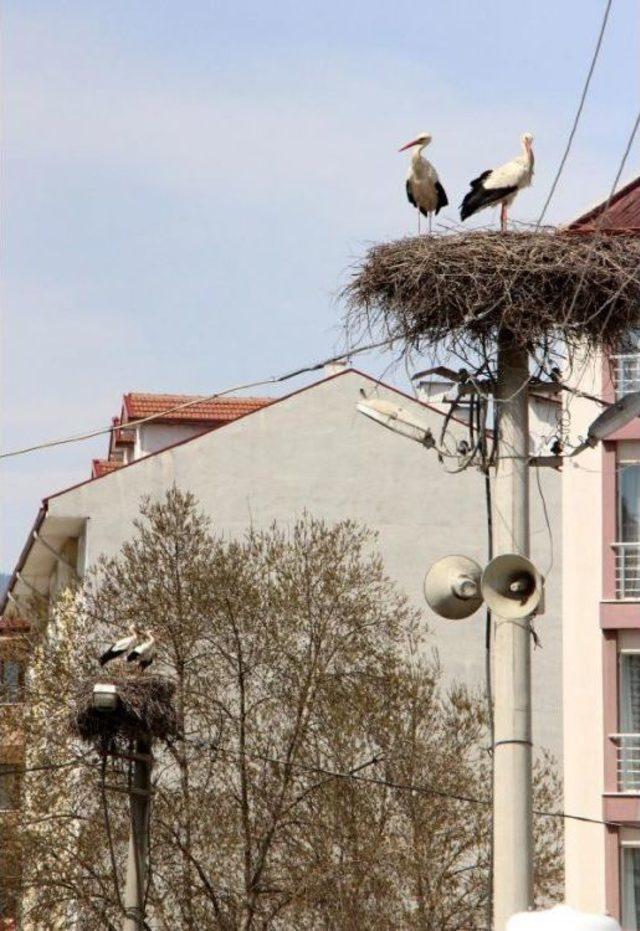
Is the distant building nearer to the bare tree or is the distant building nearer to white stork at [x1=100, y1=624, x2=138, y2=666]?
the bare tree

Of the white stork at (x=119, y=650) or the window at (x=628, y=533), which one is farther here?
the window at (x=628, y=533)

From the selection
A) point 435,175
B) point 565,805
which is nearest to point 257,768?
point 565,805

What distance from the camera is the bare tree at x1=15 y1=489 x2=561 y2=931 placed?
29938 mm

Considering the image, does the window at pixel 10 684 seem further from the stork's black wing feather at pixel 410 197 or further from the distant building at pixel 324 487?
the stork's black wing feather at pixel 410 197

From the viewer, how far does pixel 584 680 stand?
96.2 ft

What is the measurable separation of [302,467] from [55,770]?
7295mm

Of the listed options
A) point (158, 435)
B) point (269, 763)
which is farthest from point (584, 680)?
point (158, 435)

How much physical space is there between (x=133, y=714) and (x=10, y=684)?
42.0 feet

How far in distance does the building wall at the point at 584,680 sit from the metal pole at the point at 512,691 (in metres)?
13.1

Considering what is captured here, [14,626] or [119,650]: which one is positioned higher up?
[14,626]

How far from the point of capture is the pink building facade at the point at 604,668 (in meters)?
28.4

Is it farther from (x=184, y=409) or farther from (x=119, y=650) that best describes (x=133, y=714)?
(x=184, y=409)

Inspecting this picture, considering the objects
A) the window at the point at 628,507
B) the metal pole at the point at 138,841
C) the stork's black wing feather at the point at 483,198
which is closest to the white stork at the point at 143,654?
the metal pole at the point at 138,841

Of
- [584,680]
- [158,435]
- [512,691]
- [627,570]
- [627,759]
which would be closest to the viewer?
[512,691]
